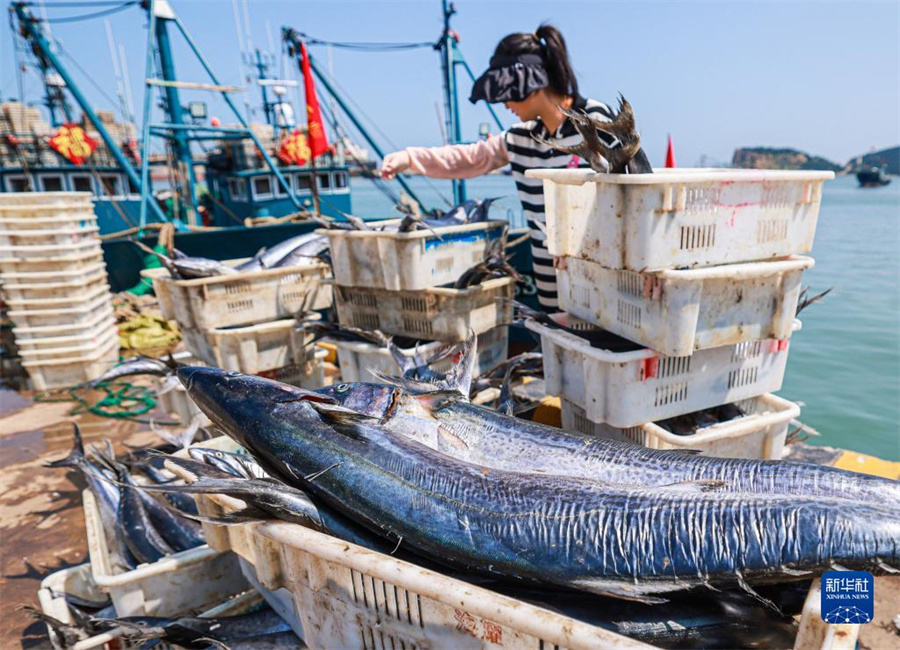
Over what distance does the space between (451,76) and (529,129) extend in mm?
8282

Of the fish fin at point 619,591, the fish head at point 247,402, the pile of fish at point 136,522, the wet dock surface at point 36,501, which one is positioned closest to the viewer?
the fish fin at point 619,591

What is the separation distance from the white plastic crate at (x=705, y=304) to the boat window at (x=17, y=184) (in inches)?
710

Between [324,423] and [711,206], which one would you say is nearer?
[324,423]

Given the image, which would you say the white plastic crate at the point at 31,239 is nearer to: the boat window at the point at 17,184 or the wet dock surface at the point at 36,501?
the wet dock surface at the point at 36,501

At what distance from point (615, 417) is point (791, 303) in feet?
3.01

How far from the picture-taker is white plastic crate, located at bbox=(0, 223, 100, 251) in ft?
19.3

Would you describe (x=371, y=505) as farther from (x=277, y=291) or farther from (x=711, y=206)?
(x=277, y=291)

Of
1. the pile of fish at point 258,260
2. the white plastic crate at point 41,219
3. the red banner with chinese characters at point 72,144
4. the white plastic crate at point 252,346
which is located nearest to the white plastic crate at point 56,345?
the white plastic crate at point 41,219

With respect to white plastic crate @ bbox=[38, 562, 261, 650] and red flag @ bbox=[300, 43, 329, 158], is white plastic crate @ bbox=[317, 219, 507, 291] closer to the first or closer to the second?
white plastic crate @ bbox=[38, 562, 261, 650]

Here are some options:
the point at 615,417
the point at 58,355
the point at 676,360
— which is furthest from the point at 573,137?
the point at 58,355

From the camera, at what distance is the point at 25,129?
2444 centimetres

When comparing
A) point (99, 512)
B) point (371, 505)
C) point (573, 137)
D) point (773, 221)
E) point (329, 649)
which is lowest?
point (99, 512)

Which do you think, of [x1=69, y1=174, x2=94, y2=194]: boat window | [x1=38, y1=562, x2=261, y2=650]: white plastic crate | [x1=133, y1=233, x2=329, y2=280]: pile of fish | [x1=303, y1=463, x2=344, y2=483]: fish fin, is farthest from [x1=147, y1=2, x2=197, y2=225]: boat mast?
[x1=303, y1=463, x2=344, y2=483]: fish fin

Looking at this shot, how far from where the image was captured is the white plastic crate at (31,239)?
589 cm
